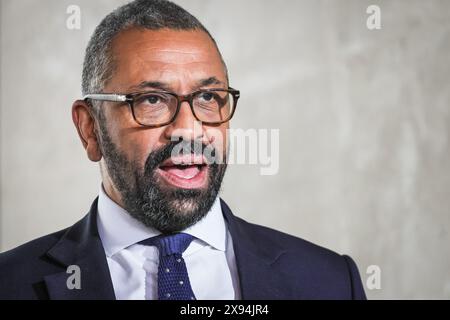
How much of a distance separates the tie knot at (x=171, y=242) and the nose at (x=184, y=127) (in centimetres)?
26

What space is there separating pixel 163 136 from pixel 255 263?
0.40 m

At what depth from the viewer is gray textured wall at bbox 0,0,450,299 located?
2.61m

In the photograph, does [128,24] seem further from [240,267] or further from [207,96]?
[240,267]

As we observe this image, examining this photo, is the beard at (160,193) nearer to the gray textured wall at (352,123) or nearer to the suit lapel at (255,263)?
the suit lapel at (255,263)

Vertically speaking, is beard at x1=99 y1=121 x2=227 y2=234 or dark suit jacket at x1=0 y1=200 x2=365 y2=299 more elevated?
beard at x1=99 y1=121 x2=227 y2=234

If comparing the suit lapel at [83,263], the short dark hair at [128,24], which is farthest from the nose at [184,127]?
the suit lapel at [83,263]

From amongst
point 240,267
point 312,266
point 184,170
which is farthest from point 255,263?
point 184,170

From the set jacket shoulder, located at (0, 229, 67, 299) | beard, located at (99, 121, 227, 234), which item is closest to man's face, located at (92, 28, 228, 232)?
beard, located at (99, 121, 227, 234)

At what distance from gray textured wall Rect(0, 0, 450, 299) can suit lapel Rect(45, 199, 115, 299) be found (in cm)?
90

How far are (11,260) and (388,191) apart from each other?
143 centimetres

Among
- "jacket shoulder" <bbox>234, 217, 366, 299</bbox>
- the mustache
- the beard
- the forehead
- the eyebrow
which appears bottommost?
"jacket shoulder" <bbox>234, 217, 366, 299</bbox>

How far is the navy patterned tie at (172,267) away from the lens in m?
1.67

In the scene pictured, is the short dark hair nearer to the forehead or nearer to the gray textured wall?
the forehead

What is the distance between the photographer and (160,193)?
5.56 ft
